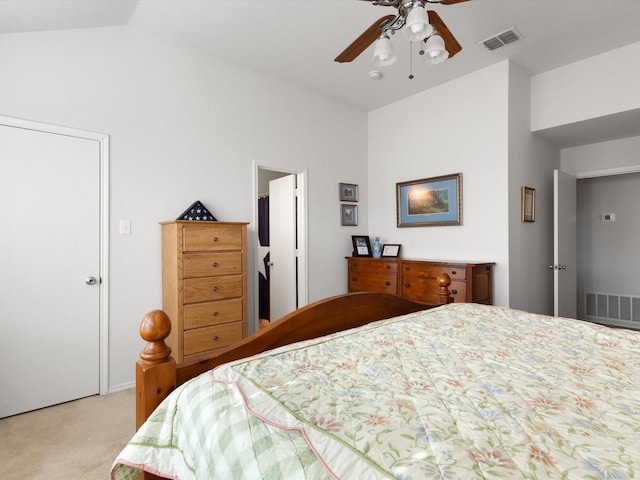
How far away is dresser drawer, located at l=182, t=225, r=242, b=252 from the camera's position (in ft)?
8.69

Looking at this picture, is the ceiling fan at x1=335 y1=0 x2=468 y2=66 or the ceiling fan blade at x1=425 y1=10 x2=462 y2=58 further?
the ceiling fan blade at x1=425 y1=10 x2=462 y2=58

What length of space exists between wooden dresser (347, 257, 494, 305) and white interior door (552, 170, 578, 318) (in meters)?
0.87

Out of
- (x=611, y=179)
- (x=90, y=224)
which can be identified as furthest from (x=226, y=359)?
(x=611, y=179)

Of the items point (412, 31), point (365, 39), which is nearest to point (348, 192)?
point (365, 39)

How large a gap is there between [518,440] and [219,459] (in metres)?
0.64

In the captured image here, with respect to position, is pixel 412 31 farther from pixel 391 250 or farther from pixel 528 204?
pixel 391 250

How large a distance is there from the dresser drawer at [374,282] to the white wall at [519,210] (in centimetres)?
115

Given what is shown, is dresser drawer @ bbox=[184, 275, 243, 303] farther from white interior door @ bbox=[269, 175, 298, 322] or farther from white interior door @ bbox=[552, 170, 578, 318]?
white interior door @ bbox=[552, 170, 578, 318]

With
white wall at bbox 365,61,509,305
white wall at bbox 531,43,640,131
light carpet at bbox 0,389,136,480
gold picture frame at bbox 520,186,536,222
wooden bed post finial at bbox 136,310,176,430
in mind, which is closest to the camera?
wooden bed post finial at bbox 136,310,176,430

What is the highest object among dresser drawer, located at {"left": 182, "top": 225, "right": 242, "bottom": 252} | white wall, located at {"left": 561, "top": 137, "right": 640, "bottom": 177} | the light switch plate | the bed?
white wall, located at {"left": 561, "top": 137, "right": 640, "bottom": 177}

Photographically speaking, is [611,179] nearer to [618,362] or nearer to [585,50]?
[585,50]

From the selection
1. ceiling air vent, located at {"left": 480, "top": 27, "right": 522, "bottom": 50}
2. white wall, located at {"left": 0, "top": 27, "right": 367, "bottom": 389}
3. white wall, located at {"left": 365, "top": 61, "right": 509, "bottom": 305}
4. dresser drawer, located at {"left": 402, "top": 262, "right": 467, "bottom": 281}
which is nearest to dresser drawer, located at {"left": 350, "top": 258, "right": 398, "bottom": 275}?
dresser drawer, located at {"left": 402, "top": 262, "right": 467, "bottom": 281}

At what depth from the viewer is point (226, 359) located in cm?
121

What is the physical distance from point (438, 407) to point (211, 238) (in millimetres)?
2282
